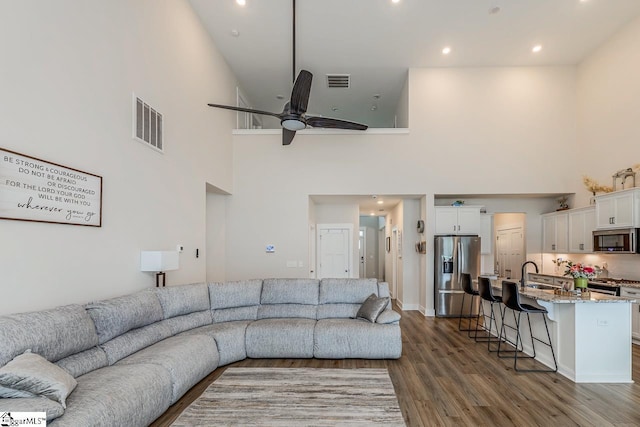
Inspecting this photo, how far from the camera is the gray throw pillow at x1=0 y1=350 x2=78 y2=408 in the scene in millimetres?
1809

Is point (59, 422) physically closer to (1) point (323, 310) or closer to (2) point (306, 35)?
(1) point (323, 310)

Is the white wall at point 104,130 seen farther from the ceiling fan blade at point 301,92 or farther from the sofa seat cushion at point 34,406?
the ceiling fan blade at point 301,92

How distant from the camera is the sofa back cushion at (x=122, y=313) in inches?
107

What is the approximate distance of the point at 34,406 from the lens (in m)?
1.77

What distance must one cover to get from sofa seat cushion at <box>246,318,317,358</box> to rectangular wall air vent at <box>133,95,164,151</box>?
8.20 ft

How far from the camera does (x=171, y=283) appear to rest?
4516mm

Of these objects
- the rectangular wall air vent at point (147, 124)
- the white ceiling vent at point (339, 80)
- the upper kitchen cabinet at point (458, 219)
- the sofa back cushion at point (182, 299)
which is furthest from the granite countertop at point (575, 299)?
the white ceiling vent at point (339, 80)

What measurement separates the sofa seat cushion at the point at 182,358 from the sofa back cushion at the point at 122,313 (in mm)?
239

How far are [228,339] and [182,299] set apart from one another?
2.26 feet

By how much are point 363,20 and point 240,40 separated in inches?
82.3

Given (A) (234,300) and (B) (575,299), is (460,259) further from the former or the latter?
(A) (234,300)

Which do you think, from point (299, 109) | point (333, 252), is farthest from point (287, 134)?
point (333, 252)

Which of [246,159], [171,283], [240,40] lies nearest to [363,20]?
[240,40]

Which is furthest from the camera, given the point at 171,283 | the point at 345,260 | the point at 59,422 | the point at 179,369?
the point at 345,260
